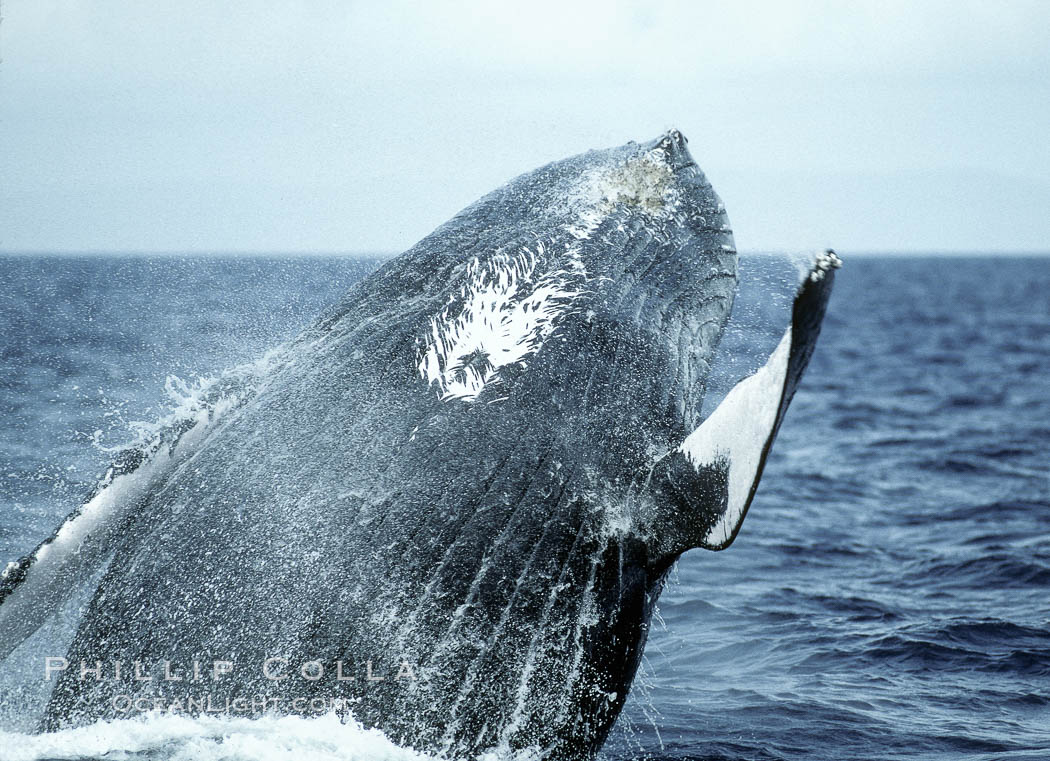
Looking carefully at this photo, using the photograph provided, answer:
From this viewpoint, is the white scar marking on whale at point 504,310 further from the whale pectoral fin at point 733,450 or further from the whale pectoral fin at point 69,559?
the whale pectoral fin at point 69,559

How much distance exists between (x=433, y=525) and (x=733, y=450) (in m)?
1.50

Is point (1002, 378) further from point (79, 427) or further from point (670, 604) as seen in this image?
point (79, 427)

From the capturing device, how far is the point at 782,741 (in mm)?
6980

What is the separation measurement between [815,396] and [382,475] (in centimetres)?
2303

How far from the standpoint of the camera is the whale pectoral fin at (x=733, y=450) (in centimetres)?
444

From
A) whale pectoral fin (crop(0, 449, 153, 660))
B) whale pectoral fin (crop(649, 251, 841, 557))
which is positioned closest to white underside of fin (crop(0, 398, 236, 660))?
whale pectoral fin (crop(0, 449, 153, 660))

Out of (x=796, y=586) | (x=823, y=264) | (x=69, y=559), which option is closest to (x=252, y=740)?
(x=69, y=559)

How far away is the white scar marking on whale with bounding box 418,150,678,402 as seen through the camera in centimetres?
530

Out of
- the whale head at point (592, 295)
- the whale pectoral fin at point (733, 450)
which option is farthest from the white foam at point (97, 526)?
the whale pectoral fin at point (733, 450)

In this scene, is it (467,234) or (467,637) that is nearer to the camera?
(467,637)

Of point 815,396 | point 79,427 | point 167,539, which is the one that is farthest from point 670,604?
point 815,396

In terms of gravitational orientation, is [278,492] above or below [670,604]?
above

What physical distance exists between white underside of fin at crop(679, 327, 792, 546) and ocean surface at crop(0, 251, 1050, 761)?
0.49m

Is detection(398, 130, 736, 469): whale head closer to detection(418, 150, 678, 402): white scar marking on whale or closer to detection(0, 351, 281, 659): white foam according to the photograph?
detection(418, 150, 678, 402): white scar marking on whale
